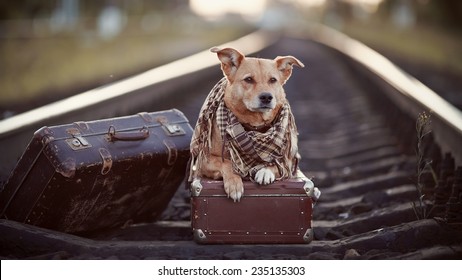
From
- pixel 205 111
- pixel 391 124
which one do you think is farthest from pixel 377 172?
pixel 205 111

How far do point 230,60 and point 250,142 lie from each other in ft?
1.31

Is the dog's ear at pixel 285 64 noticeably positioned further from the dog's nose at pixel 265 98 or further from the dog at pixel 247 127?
the dog's nose at pixel 265 98

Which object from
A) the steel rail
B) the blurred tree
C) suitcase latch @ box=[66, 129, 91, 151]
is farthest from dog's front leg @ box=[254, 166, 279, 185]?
the blurred tree

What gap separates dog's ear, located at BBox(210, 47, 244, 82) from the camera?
4.09m

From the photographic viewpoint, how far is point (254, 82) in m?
4.04

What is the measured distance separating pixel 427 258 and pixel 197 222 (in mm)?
1029

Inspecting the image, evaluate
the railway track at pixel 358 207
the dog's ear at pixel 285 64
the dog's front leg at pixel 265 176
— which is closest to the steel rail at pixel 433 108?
the railway track at pixel 358 207

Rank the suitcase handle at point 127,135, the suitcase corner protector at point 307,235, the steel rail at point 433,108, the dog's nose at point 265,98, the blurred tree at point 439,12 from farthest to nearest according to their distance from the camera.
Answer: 1. the blurred tree at point 439,12
2. the steel rail at point 433,108
3. the suitcase handle at point 127,135
4. the suitcase corner protector at point 307,235
5. the dog's nose at point 265,98

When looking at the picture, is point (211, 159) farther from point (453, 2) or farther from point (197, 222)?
point (453, 2)

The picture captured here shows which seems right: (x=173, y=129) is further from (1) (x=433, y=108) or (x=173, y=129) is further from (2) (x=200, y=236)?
(1) (x=433, y=108)

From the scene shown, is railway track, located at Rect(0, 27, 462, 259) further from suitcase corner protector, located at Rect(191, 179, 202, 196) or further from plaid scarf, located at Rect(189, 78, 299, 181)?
plaid scarf, located at Rect(189, 78, 299, 181)

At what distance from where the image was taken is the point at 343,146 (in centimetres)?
693

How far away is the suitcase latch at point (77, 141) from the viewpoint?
13.1ft

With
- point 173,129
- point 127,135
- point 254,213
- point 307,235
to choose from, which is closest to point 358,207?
point 307,235
